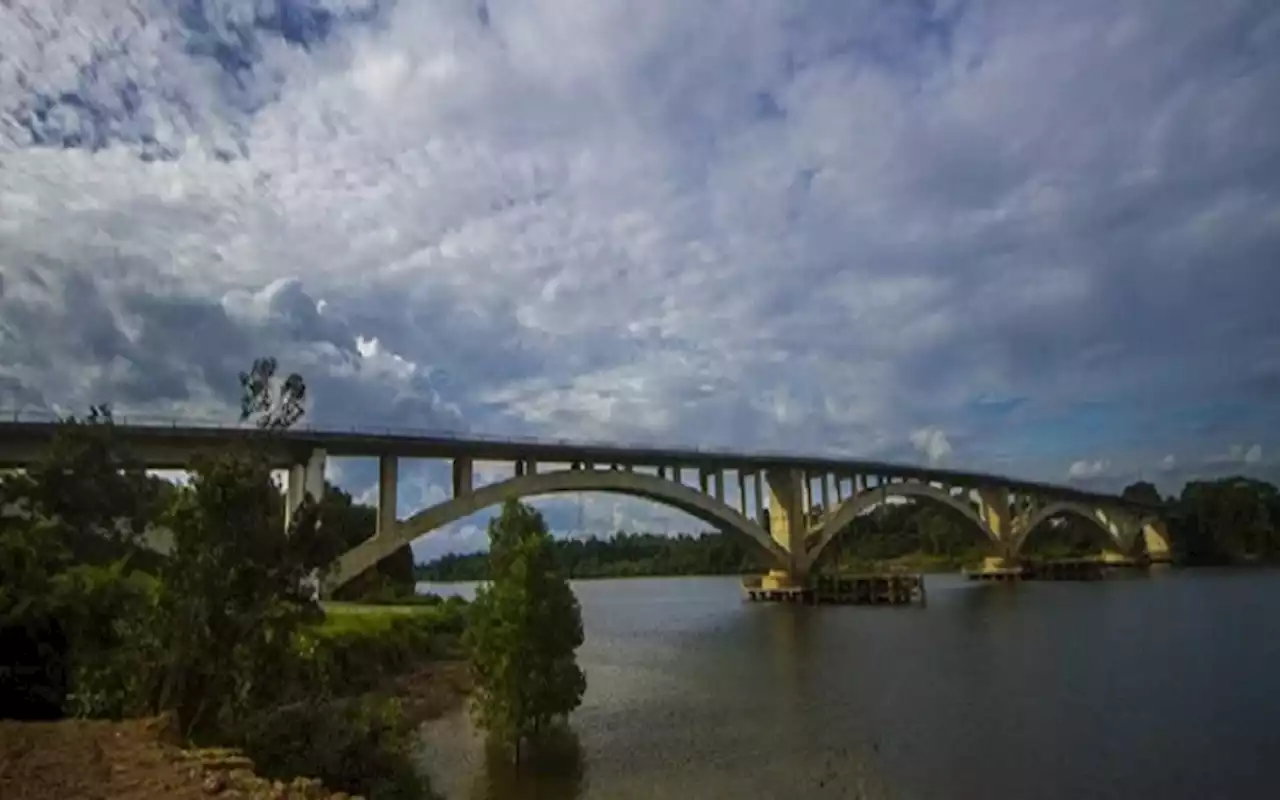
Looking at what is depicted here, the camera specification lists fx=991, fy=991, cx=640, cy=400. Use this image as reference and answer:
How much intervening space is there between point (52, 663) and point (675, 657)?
28860 mm

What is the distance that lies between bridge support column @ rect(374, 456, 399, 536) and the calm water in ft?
39.8

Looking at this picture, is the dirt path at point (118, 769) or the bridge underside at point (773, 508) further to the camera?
the bridge underside at point (773, 508)

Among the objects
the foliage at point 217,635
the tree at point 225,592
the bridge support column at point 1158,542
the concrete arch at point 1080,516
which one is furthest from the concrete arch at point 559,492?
the bridge support column at point 1158,542

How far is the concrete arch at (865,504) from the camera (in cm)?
8204

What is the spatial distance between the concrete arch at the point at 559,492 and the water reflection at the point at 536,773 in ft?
64.6

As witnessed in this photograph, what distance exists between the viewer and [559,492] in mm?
62469

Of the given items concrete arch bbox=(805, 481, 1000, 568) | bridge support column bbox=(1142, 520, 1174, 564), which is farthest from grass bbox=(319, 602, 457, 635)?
bridge support column bbox=(1142, 520, 1174, 564)

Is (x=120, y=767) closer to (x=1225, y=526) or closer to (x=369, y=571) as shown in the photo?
(x=369, y=571)

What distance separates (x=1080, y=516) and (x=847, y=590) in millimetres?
54603

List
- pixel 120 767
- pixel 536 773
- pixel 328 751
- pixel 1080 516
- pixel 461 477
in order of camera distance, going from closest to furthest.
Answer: pixel 120 767, pixel 328 751, pixel 536 773, pixel 461 477, pixel 1080 516

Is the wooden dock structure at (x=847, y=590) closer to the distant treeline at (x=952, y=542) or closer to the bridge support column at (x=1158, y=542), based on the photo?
the distant treeline at (x=952, y=542)

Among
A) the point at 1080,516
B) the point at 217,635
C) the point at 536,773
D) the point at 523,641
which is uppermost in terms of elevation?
the point at 1080,516

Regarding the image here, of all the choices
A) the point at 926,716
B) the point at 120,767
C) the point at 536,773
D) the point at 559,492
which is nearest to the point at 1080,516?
the point at 559,492

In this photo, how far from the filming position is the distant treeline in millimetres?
121875
